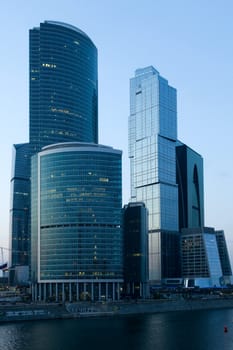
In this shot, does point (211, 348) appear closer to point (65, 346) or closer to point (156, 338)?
point (156, 338)

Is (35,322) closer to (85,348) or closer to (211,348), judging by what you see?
(85,348)

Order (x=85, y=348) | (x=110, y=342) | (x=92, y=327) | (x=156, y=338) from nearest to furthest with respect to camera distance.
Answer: (x=85, y=348)
(x=110, y=342)
(x=156, y=338)
(x=92, y=327)

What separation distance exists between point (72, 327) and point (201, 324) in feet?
145

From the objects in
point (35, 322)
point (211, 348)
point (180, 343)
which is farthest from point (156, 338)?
point (35, 322)

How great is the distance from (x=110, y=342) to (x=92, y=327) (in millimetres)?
35994

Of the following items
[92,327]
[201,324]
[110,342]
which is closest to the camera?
[110,342]

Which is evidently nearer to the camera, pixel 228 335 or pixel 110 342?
pixel 110 342

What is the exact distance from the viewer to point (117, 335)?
507 feet

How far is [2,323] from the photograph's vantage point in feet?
645

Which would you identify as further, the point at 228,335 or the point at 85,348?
the point at 228,335

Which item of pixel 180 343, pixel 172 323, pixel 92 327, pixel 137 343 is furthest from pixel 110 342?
pixel 172 323

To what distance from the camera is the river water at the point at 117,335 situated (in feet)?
446

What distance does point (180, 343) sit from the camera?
462 feet

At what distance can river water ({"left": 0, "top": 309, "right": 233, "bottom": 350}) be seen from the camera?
446 feet
